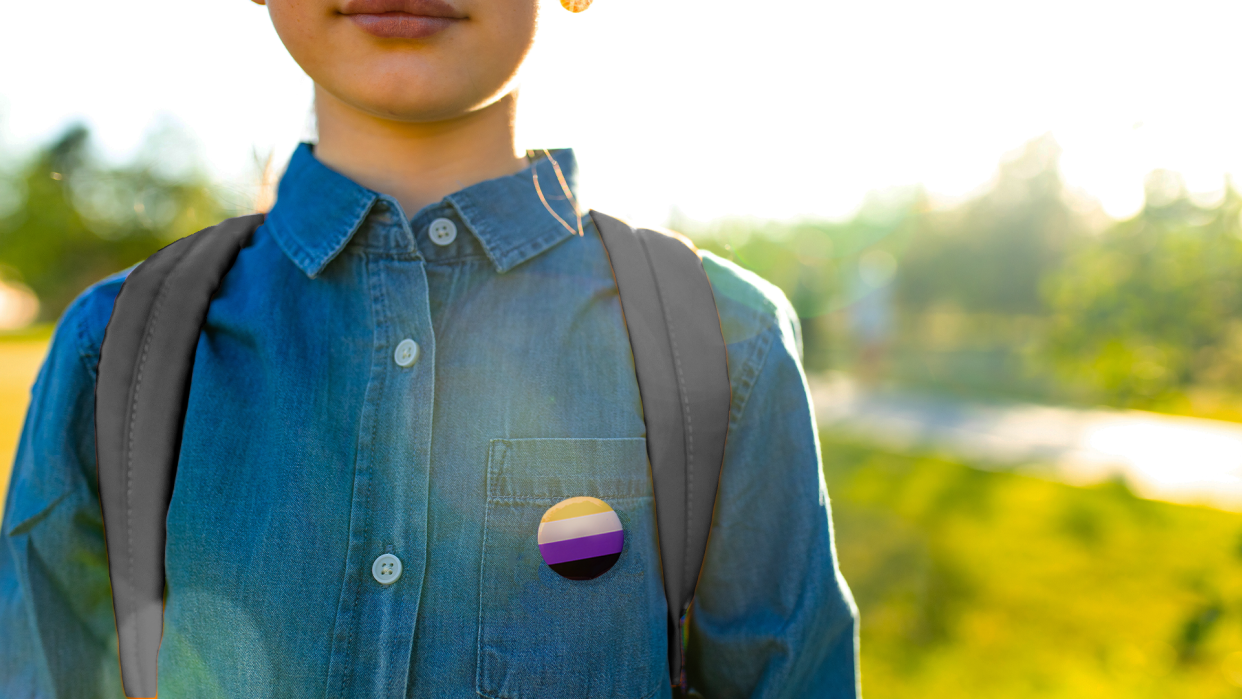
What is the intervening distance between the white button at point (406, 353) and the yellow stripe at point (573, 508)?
Result: 346 mm

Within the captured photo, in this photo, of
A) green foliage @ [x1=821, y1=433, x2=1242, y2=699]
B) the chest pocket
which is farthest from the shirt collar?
green foliage @ [x1=821, y1=433, x2=1242, y2=699]

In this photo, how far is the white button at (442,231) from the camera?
1318 millimetres

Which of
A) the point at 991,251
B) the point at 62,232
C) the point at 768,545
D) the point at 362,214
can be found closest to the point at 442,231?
the point at 362,214

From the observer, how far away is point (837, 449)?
28.7 feet

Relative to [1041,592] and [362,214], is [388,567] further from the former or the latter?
[1041,592]

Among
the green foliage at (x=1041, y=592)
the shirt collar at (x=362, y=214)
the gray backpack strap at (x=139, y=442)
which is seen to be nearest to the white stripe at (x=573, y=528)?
the shirt collar at (x=362, y=214)

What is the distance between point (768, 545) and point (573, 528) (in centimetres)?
39

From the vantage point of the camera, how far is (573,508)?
120 cm

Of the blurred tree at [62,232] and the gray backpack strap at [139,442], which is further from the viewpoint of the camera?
the blurred tree at [62,232]

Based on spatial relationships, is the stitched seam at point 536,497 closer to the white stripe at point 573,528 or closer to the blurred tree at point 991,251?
the white stripe at point 573,528

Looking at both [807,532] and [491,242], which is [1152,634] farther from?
[491,242]

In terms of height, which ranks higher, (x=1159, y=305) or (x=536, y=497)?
(x=536, y=497)

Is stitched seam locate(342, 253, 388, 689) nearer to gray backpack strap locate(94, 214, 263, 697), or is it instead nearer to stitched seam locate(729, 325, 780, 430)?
gray backpack strap locate(94, 214, 263, 697)

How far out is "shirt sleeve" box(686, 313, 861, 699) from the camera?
131cm
